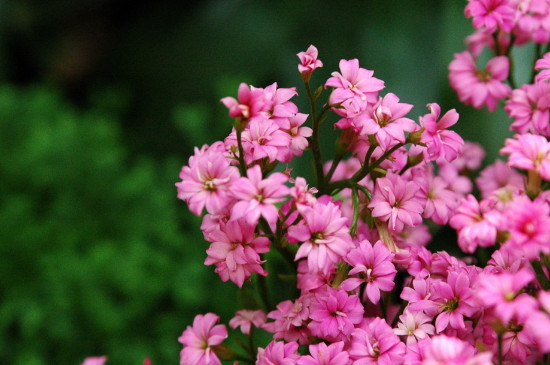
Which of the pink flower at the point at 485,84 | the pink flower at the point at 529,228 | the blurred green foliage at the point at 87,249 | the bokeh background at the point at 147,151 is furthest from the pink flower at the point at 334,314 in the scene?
the blurred green foliage at the point at 87,249

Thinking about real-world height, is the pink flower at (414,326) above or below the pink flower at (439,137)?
below

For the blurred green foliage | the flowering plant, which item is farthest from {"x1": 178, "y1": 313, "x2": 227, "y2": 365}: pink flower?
the blurred green foliage

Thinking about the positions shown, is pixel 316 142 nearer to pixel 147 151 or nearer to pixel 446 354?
pixel 446 354

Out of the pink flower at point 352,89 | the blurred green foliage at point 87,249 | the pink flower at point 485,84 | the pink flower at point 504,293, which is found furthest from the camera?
the blurred green foliage at point 87,249

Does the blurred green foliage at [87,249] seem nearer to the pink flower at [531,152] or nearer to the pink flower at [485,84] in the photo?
the pink flower at [485,84]

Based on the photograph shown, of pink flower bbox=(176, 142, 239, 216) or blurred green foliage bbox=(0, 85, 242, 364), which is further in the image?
blurred green foliage bbox=(0, 85, 242, 364)

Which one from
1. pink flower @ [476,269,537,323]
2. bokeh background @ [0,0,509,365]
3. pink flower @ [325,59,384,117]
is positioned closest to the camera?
pink flower @ [476,269,537,323]

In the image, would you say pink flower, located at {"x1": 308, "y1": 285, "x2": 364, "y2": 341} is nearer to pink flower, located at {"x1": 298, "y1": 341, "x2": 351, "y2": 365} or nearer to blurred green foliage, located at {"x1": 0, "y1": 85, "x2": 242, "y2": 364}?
pink flower, located at {"x1": 298, "y1": 341, "x2": 351, "y2": 365}

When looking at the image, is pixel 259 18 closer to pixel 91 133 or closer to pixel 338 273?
pixel 91 133
